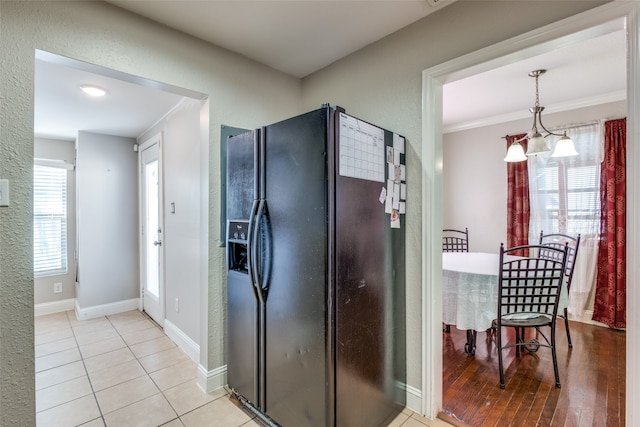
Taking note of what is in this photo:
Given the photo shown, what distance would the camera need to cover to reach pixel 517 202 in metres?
3.86

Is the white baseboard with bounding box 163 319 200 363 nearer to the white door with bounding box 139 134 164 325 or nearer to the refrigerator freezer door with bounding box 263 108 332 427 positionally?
the white door with bounding box 139 134 164 325

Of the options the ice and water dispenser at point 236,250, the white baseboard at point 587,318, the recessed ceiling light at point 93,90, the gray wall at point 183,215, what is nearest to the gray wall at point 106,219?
the gray wall at point 183,215

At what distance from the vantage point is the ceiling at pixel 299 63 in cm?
176

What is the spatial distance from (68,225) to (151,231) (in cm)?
137

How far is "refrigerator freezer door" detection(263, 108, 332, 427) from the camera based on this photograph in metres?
1.50

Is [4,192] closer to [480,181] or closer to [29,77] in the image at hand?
[29,77]

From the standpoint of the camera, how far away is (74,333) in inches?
129

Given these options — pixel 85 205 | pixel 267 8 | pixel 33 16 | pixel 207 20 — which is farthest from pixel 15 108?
pixel 85 205

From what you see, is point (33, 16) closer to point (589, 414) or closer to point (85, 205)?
point (85, 205)

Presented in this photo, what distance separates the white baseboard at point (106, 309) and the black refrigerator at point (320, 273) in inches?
111

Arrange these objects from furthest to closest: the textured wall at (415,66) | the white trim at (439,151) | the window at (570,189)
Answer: the window at (570,189), the textured wall at (415,66), the white trim at (439,151)

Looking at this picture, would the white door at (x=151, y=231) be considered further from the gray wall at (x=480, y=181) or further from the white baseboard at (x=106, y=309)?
the gray wall at (x=480, y=181)

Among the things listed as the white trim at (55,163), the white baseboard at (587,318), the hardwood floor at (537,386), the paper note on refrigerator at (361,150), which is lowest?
the hardwood floor at (537,386)

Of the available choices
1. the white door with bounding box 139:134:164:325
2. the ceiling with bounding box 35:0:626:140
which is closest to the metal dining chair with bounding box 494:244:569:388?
the ceiling with bounding box 35:0:626:140
